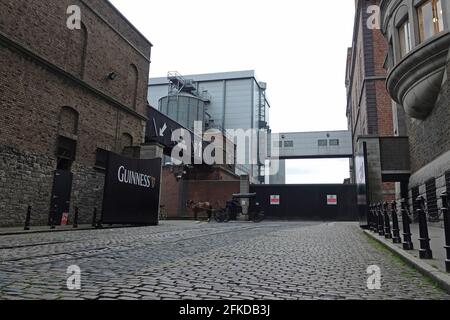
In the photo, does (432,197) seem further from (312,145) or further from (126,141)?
(312,145)

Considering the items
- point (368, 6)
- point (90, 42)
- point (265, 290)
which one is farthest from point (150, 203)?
point (368, 6)

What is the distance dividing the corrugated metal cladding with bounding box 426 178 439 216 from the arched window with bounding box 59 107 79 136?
1582cm

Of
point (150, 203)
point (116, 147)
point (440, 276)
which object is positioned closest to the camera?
point (440, 276)

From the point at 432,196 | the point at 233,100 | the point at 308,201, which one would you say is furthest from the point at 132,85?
the point at 233,100

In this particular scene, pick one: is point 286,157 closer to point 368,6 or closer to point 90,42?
point 368,6

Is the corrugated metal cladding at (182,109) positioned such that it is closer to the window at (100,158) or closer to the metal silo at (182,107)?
the metal silo at (182,107)

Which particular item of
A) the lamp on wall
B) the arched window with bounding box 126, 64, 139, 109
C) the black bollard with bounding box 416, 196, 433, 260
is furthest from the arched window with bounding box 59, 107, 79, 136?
the black bollard with bounding box 416, 196, 433, 260

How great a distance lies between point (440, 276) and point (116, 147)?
64.6ft

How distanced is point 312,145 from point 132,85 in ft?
98.9

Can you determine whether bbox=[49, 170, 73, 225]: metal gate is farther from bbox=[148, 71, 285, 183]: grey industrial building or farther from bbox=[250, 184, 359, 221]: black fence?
bbox=[148, 71, 285, 183]: grey industrial building

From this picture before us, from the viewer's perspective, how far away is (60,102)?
17.1 meters

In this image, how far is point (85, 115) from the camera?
61.9 ft

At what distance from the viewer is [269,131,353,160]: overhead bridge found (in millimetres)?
46719
